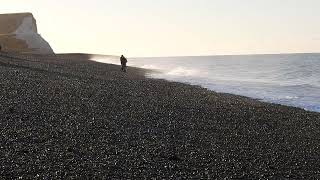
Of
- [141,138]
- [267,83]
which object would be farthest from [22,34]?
[141,138]

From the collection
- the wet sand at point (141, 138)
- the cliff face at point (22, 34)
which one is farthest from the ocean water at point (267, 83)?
the cliff face at point (22, 34)

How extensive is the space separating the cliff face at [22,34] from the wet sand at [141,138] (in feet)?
224

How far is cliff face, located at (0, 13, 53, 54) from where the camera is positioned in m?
90.9

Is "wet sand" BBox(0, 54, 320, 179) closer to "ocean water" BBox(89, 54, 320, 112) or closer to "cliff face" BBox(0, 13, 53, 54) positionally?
"ocean water" BBox(89, 54, 320, 112)

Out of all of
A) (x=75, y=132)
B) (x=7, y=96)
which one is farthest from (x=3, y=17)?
(x=75, y=132)

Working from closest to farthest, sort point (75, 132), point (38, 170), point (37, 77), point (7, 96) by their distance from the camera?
1. point (38, 170)
2. point (75, 132)
3. point (7, 96)
4. point (37, 77)

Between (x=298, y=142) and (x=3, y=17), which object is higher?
(x=3, y=17)

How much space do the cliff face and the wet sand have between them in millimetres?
68241

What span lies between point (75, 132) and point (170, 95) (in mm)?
14850

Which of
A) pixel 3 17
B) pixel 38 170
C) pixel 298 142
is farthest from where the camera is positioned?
pixel 3 17

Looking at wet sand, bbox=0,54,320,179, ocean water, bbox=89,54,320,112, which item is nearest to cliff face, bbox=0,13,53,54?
ocean water, bbox=89,54,320,112

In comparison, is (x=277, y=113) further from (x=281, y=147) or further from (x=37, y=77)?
(x=37, y=77)

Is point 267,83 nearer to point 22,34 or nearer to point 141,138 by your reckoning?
point 141,138

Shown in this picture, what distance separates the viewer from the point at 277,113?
26.0 m
